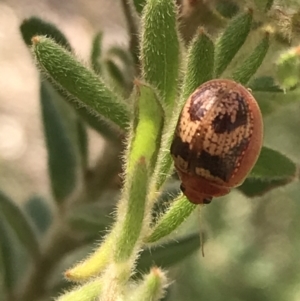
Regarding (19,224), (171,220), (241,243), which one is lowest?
(241,243)

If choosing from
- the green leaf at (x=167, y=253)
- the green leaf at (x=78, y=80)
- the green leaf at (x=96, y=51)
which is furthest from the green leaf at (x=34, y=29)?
the green leaf at (x=167, y=253)

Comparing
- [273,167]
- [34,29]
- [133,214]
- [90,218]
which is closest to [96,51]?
[34,29]

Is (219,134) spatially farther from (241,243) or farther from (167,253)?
(241,243)

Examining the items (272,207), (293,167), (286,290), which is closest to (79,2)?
(272,207)

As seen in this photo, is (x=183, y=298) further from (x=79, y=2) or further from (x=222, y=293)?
(x=79, y=2)

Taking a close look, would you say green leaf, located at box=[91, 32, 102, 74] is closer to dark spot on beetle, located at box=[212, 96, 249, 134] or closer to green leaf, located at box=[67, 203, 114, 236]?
green leaf, located at box=[67, 203, 114, 236]
